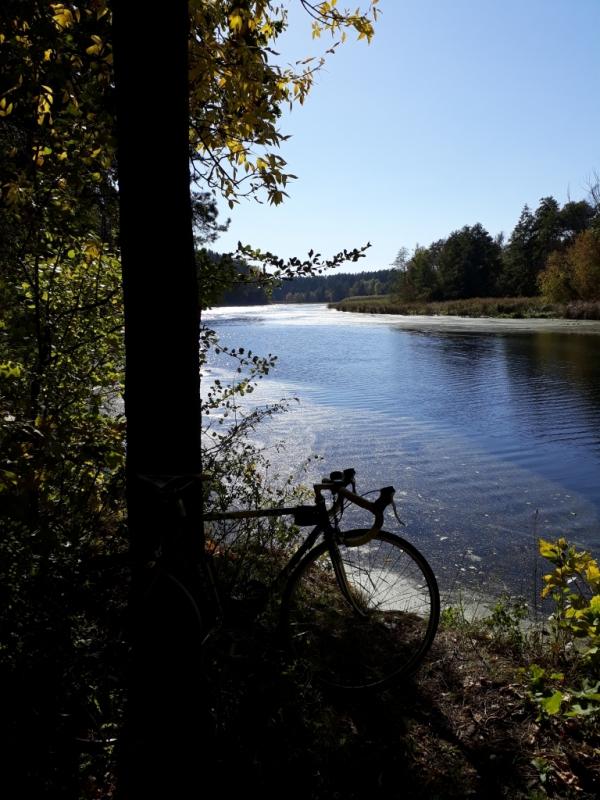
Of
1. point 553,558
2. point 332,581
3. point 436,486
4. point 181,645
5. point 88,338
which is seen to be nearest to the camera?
point 181,645

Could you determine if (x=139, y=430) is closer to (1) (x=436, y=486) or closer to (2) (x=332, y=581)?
(2) (x=332, y=581)

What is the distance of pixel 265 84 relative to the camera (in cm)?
378

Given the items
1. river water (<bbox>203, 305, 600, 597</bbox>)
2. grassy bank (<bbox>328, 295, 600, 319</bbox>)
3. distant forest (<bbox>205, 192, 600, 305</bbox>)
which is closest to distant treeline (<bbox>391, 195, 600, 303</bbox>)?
Answer: distant forest (<bbox>205, 192, 600, 305</bbox>)

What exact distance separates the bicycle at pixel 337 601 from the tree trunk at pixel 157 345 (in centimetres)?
15

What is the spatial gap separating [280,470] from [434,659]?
580 cm

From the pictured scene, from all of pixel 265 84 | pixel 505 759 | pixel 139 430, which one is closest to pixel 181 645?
pixel 139 430

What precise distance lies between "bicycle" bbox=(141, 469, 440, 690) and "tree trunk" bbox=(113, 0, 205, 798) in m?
0.15

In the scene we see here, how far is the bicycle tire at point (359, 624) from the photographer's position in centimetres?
292

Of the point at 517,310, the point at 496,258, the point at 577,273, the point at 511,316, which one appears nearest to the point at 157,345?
the point at 511,316

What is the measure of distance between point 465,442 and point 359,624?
26.9ft

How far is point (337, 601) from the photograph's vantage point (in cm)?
392

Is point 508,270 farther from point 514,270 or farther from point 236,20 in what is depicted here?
point 236,20

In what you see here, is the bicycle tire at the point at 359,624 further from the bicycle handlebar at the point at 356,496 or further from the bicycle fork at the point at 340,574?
the bicycle handlebar at the point at 356,496

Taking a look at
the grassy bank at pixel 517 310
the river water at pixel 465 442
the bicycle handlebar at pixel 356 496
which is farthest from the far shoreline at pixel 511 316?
the bicycle handlebar at pixel 356 496
